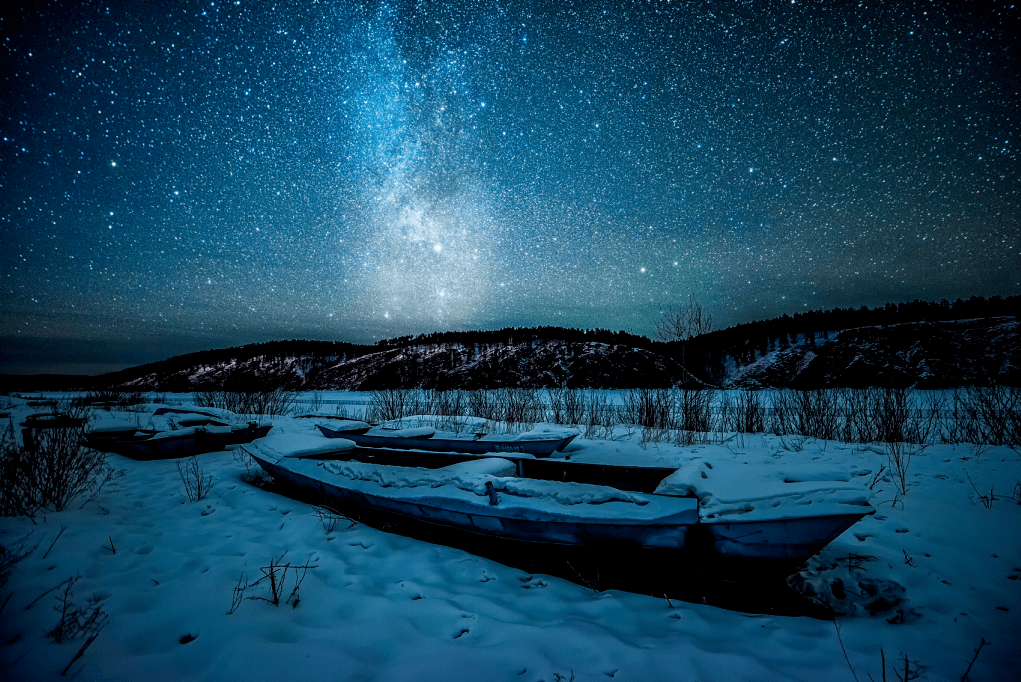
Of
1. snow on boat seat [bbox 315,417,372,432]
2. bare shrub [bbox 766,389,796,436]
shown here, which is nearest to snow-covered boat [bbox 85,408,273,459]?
snow on boat seat [bbox 315,417,372,432]

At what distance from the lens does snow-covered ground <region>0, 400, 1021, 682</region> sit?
80.2 inches

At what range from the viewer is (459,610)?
2.61 meters

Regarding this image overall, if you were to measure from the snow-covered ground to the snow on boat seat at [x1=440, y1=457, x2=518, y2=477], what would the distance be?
2.59 ft

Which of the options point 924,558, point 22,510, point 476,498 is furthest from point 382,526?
point 924,558

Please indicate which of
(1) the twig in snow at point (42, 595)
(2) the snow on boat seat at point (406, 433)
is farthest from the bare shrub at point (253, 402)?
(1) the twig in snow at point (42, 595)

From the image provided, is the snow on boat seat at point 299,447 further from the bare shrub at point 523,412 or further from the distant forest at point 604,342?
the distant forest at point 604,342

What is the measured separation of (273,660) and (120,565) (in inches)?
84.1

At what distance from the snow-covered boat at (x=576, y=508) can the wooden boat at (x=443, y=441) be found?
2.65 ft

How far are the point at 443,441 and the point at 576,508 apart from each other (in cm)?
390

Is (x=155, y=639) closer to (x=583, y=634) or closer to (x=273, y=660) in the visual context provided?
(x=273, y=660)

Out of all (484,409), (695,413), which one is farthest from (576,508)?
(484,409)

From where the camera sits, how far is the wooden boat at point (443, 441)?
19.8ft

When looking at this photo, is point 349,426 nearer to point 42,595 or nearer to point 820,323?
point 42,595

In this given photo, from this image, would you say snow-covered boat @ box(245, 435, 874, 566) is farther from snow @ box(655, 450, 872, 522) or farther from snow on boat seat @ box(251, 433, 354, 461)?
snow on boat seat @ box(251, 433, 354, 461)
